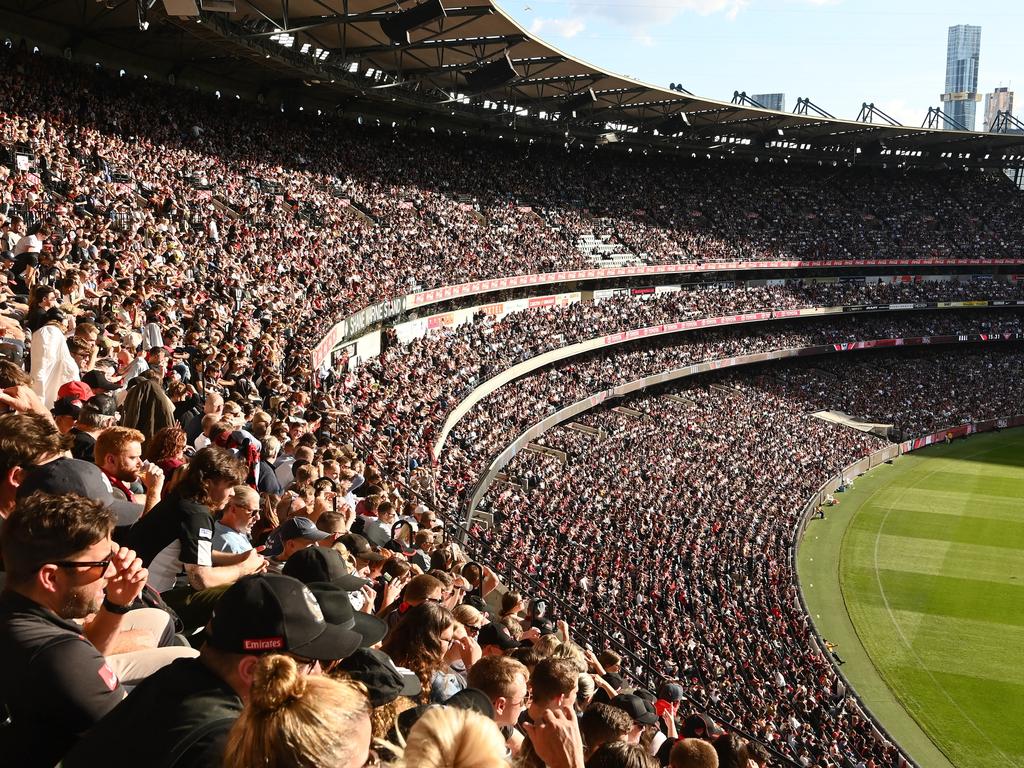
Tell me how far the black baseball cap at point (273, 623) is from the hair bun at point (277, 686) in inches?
12.8

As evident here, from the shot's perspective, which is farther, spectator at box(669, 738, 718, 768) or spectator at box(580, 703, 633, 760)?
→ spectator at box(669, 738, 718, 768)

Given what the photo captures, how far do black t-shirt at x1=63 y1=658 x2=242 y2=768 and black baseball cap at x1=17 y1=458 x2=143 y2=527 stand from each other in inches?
54.6

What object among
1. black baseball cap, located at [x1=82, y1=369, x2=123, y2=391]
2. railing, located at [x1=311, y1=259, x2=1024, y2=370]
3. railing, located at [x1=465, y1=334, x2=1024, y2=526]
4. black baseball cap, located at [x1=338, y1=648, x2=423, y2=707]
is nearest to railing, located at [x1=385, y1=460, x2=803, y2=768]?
railing, located at [x1=465, y1=334, x2=1024, y2=526]

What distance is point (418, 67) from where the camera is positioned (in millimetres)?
34781

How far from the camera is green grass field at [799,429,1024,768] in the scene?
19.8 meters

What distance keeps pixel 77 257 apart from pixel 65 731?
1266 cm

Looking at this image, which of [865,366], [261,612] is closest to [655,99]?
[865,366]

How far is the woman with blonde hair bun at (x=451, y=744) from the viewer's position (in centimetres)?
228

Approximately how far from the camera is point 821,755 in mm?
16969

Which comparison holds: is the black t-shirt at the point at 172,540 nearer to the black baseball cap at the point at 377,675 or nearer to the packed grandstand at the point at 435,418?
the packed grandstand at the point at 435,418

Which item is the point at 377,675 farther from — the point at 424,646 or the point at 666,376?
the point at 666,376

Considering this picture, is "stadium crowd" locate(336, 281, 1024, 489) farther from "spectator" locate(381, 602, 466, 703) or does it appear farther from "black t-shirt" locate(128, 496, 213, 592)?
"spectator" locate(381, 602, 466, 703)

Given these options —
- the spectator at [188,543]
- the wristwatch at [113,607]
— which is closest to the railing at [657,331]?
the spectator at [188,543]

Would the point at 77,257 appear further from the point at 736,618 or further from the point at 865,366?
the point at 865,366
